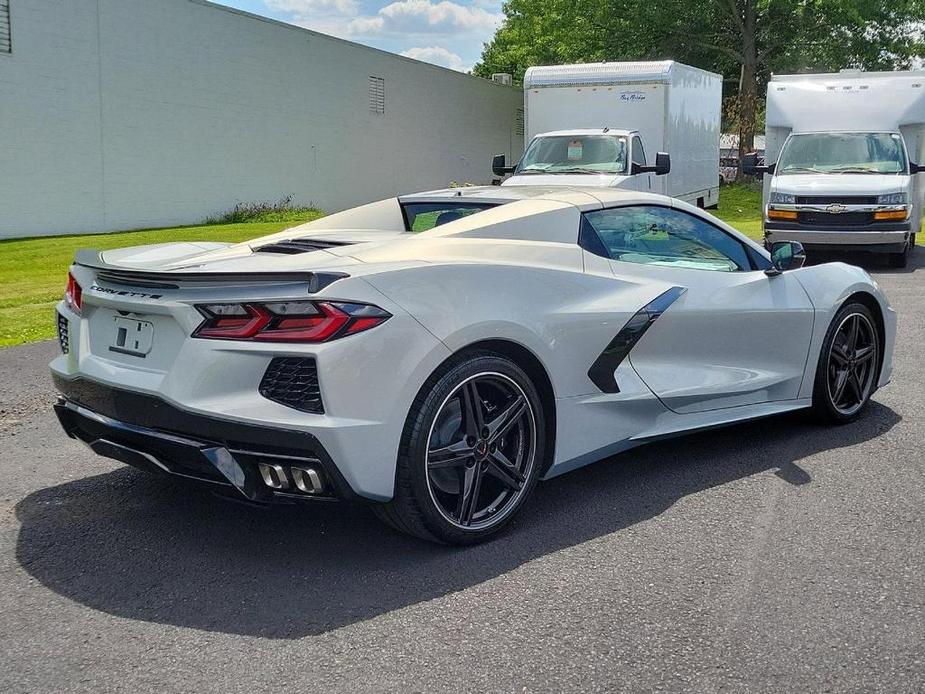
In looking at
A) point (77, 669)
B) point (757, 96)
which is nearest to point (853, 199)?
point (77, 669)

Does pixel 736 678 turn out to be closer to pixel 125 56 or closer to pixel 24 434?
pixel 24 434

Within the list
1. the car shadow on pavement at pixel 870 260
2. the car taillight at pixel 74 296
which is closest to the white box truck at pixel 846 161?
the car shadow on pavement at pixel 870 260

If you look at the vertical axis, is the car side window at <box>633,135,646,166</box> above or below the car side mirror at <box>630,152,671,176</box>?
above

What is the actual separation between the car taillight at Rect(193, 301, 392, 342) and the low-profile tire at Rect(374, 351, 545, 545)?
15.6 inches

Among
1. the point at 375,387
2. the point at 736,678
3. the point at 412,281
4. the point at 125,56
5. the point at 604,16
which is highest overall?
the point at 604,16

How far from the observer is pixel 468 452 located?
3.89 metres

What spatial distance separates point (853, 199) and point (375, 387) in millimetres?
12660

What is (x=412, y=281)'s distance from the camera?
375 centimetres

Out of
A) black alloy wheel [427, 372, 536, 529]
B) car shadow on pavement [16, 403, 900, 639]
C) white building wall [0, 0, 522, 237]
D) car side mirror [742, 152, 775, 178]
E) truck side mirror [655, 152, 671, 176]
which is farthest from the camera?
Answer: white building wall [0, 0, 522, 237]

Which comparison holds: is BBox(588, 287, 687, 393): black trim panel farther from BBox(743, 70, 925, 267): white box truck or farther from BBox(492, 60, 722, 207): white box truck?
BBox(743, 70, 925, 267): white box truck

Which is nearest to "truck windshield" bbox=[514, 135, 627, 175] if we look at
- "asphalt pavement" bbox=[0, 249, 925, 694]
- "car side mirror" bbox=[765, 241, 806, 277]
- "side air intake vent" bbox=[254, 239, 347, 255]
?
"car side mirror" bbox=[765, 241, 806, 277]

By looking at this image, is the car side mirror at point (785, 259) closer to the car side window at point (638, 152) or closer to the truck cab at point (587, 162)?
the truck cab at point (587, 162)

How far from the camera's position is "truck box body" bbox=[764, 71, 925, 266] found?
14.5m

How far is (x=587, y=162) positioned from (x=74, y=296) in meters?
12.0
